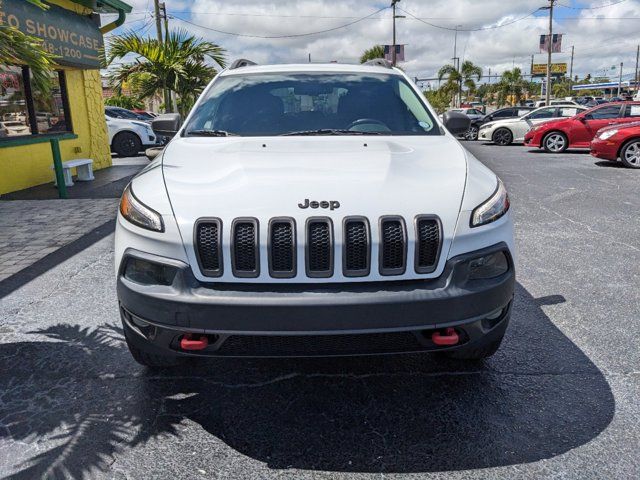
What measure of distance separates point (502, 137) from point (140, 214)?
62.2 ft

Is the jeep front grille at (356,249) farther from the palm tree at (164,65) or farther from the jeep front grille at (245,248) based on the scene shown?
the palm tree at (164,65)

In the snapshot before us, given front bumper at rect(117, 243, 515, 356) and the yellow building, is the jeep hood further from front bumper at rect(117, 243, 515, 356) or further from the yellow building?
the yellow building

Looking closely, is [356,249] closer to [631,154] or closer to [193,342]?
[193,342]

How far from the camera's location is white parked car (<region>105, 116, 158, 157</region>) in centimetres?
1547

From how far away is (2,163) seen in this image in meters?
9.38

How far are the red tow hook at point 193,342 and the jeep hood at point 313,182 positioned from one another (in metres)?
0.39

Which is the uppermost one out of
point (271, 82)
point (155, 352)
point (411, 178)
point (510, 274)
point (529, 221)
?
point (271, 82)

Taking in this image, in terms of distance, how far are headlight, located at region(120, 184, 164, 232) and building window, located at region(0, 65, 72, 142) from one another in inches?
297

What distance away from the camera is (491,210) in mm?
2492

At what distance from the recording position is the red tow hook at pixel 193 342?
7.68 ft

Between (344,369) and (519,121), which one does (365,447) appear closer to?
(344,369)

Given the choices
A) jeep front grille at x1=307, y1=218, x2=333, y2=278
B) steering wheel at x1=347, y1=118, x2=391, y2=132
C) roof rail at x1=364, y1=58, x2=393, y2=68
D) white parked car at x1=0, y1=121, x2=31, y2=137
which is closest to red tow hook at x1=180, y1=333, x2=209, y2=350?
jeep front grille at x1=307, y1=218, x2=333, y2=278

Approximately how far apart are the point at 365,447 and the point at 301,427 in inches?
12.9

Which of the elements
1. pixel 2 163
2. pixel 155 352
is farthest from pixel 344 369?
pixel 2 163
